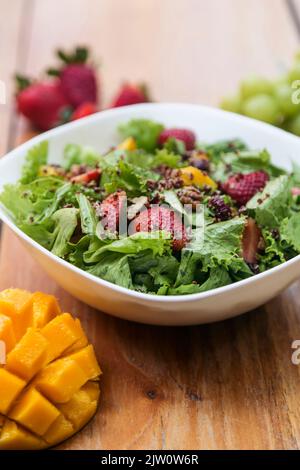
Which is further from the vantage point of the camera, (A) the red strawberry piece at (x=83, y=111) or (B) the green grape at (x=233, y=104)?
(A) the red strawberry piece at (x=83, y=111)

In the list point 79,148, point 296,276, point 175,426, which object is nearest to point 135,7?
point 79,148

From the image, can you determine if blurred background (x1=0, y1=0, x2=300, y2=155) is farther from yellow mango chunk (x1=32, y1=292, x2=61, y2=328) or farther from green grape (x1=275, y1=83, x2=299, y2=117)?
yellow mango chunk (x1=32, y1=292, x2=61, y2=328)

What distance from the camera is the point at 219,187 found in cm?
200

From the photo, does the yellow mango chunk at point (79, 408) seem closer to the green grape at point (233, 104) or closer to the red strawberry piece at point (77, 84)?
the green grape at point (233, 104)

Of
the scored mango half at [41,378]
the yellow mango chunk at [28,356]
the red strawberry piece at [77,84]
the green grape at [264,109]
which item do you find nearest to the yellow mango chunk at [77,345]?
the scored mango half at [41,378]

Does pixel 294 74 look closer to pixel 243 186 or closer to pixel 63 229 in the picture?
A: pixel 243 186

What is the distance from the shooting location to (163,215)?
1730mm

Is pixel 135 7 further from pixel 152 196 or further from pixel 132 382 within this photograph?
pixel 132 382

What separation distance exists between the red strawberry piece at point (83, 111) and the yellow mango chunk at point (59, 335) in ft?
4.30

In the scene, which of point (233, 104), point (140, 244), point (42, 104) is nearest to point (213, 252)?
point (140, 244)

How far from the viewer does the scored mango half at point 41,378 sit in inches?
59.0

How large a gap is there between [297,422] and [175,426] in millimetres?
288

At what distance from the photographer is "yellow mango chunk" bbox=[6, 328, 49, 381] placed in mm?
1517

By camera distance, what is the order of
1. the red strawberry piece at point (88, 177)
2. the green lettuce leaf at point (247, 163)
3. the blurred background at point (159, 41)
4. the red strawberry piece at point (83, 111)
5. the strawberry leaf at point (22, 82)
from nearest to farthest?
the red strawberry piece at point (88, 177), the green lettuce leaf at point (247, 163), the red strawberry piece at point (83, 111), the strawberry leaf at point (22, 82), the blurred background at point (159, 41)
